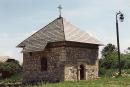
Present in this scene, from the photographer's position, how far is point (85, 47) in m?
38.6

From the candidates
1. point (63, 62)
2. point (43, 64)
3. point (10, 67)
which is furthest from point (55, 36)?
point (10, 67)

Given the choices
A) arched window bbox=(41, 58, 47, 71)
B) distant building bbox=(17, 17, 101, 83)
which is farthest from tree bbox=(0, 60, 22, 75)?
arched window bbox=(41, 58, 47, 71)

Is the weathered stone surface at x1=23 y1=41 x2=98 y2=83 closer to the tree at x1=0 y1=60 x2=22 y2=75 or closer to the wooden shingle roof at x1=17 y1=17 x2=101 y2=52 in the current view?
the wooden shingle roof at x1=17 y1=17 x2=101 y2=52

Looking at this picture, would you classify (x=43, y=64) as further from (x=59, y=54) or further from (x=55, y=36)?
(x=55, y=36)

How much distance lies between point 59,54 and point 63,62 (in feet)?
2.98

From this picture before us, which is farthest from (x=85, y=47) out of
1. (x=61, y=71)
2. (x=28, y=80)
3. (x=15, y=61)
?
(x=15, y=61)

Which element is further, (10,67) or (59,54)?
(10,67)

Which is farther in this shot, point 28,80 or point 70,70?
point 28,80

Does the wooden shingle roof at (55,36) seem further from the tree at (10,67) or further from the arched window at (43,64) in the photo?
the tree at (10,67)

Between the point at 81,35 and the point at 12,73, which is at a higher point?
the point at 81,35

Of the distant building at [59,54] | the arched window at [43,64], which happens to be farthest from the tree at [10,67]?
the arched window at [43,64]

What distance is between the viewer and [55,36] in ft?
123

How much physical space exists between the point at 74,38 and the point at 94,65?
4103 mm

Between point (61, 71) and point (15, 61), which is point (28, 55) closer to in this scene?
point (61, 71)
